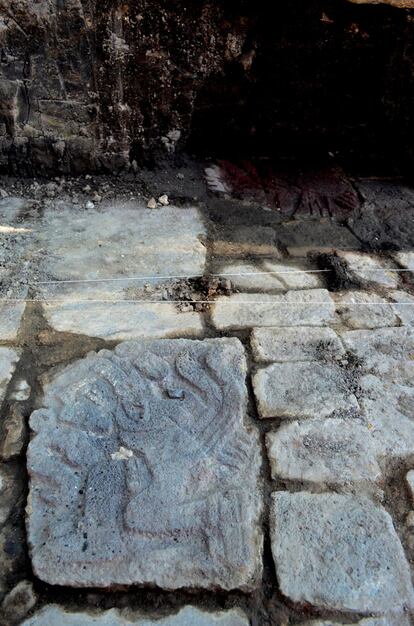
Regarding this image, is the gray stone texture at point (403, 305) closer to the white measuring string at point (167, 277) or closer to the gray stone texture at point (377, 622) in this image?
the white measuring string at point (167, 277)

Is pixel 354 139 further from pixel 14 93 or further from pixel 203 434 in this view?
pixel 203 434

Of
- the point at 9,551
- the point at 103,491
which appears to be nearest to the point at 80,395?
the point at 103,491

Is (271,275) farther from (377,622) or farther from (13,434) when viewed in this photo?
(377,622)

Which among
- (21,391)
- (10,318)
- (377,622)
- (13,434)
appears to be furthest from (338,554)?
(10,318)

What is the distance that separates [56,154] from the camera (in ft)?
9.94

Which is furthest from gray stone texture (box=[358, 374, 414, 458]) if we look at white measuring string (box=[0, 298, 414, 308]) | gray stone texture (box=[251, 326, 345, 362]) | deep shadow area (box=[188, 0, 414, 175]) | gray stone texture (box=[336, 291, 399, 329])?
deep shadow area (box=[188, 0, 414, 175])

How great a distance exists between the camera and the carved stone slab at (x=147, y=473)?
138 cm

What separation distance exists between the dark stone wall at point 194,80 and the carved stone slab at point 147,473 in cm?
159

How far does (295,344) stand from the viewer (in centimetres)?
212

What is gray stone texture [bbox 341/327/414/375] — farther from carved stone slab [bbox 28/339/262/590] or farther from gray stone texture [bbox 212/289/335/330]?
carved stone slab [bbox 28/339/262/590]

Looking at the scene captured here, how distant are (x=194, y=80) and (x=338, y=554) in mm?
2576

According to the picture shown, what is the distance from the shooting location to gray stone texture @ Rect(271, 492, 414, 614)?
1354mm

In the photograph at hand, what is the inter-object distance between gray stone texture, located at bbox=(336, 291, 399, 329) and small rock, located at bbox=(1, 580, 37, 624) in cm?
153

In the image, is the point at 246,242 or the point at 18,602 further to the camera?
the point at 246,242
